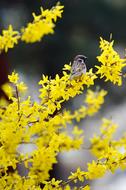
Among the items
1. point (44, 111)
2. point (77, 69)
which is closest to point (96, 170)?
point (44, 111)

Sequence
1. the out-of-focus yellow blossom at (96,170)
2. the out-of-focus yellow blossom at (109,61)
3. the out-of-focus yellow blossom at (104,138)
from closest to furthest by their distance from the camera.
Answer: the out-of-focus yellow blossom at (109,61), the out-of-focus yellow blossom at (96,170), the out-of-focus yellow blossom at (104,138)

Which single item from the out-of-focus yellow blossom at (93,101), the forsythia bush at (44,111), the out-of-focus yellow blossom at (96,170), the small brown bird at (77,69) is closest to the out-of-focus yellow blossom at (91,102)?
the out-of-focus yellow blossom at (93,101)

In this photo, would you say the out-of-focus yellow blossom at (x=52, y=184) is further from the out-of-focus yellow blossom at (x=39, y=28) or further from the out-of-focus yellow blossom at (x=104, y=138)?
the out-of-focus yellow blossom at (x=104, y=138)

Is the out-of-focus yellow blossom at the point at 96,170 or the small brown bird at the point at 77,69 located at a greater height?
the small brown bird at the point at 77,69

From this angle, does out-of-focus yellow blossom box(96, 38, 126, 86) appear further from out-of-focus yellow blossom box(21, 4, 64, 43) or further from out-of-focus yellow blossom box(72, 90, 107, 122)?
out-of-focus yellow blossom box(72, 90, 107, 122)

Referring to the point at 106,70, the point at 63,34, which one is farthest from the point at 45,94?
the point at 63,34

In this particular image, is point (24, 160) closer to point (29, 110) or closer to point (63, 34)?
point (29, 110)

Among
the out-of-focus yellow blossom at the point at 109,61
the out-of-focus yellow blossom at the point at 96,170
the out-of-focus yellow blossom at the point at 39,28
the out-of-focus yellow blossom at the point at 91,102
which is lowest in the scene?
the out-of-focus yellow blossom at the point at 96,170

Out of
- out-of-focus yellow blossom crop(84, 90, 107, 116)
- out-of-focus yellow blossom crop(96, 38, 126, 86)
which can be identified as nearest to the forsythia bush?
out-of-focus yellow blossom crop(96, 38, 126, 86)

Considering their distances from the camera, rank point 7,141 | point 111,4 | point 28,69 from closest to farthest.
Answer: point 7,141 → point 111,4 → point 28,69

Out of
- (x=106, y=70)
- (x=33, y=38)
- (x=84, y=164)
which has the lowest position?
(x=106, y=70)

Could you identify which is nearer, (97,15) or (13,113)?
(13,113)
